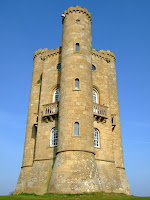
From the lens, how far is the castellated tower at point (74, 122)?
20156mm

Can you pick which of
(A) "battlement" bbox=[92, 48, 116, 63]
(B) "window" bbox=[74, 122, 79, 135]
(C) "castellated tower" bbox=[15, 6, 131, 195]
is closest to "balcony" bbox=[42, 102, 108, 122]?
(C) "castellated tower" bbox=[15, 6, 131, 195]

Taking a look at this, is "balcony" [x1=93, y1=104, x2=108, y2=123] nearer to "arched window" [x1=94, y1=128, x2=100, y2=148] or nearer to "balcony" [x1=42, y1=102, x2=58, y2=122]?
"arched window" [x1=94, y1=128, x2=100, y2=148]

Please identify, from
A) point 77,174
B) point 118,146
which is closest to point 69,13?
point 118,146

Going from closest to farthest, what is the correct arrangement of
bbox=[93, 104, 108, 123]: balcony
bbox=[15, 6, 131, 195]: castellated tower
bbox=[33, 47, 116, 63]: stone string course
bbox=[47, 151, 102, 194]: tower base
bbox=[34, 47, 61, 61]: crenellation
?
bbox=[47, 151, 102, 194]: tower base
bbox=[15, 6, 131, 195]: castellated tower
bbox=[93, 104, 108, 123]: balcony
bbox=[34, 47, 61, 61]: crenellation
bbox=[33, 47, 116, 63]: stone string course

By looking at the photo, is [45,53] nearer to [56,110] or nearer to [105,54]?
[105,54]

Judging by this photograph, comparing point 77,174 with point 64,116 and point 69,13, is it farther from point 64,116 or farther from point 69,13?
point 69,13

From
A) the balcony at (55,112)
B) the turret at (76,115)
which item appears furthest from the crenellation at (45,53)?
the balcony at (55,112)

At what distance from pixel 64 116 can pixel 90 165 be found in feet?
17.1

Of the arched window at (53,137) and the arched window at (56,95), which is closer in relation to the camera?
the arched window at (53,137)

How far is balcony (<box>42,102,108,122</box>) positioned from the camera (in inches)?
986

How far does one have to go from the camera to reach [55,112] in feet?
80.8

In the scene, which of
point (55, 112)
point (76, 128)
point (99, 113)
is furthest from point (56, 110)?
point (99, 113)

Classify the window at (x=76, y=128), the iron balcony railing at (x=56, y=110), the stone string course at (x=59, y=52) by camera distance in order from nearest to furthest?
1. the window at (x=76, y=128)
2. the iron balcony railing at (x=56, y=110)
3. the stone string course at (x=59, y=52)

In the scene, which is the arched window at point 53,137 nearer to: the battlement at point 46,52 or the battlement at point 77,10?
the battlement at point 46,52
